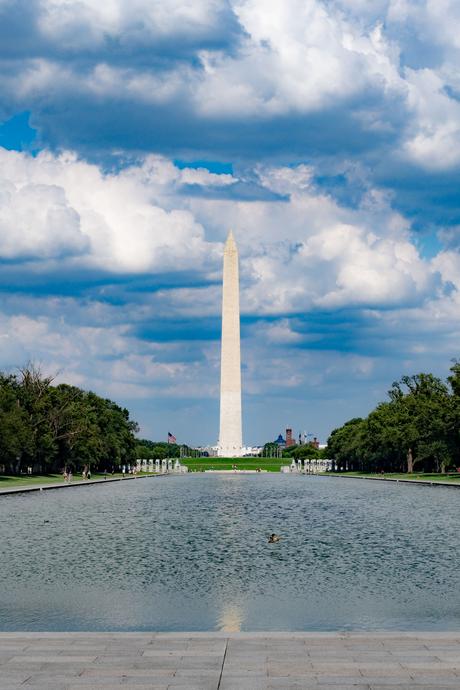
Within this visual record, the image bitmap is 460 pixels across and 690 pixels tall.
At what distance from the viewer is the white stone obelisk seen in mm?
132250

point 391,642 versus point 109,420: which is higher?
point 109,420

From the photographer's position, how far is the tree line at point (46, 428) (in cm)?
8388

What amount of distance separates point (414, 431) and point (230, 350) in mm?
38580

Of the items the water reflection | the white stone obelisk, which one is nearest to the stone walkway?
the water reflection

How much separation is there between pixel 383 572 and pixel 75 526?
16.9 metres

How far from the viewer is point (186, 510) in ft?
157

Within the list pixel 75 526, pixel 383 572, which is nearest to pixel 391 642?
pixel 383 572

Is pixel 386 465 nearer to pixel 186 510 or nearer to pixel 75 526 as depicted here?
pixel 186 510

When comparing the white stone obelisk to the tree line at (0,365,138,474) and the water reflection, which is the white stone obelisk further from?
the water reflection

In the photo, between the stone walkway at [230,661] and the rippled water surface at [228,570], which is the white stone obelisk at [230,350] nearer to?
the rippled water surface at [228,570]

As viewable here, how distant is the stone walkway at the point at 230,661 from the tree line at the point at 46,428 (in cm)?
6950

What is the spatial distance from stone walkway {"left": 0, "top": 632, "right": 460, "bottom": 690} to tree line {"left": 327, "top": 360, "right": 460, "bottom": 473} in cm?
7736

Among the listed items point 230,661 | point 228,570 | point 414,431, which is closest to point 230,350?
point 414,431

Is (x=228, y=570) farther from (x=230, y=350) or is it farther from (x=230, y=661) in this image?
(x=230, y=350)
